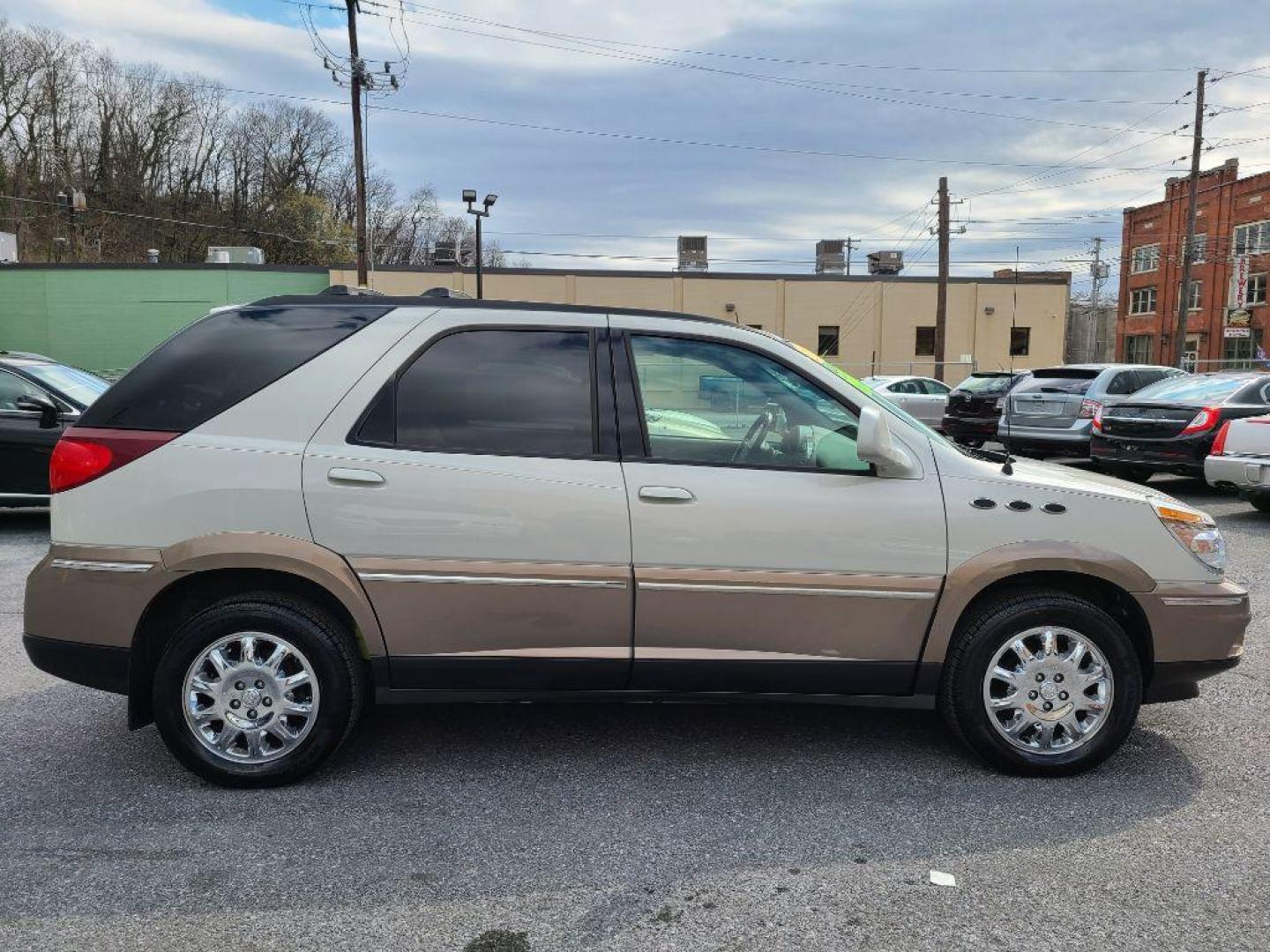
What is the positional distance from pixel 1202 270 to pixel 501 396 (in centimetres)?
5637

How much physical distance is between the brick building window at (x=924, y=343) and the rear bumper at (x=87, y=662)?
134ft

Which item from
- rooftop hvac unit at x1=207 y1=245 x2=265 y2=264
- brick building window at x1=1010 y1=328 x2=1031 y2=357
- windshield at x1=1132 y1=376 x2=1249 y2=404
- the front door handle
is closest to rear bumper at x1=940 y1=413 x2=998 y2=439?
windshield at x1=1132 y1=376 x2=1249 y2=404

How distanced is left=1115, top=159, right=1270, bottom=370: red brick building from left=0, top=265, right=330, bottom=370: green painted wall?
42.2 meters

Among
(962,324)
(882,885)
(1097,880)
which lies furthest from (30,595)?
(962,324)

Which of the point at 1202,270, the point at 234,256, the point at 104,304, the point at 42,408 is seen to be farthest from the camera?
the point at 1202,270

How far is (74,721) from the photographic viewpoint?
430cm

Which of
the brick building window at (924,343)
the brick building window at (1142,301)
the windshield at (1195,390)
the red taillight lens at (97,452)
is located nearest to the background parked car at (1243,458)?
the windshield at (1195,390)

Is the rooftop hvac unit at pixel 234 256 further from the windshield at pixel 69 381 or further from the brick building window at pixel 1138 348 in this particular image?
the brick building window at pixel 1138 348

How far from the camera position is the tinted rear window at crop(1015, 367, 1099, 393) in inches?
537

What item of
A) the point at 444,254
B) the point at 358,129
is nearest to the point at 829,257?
the point at 444,254

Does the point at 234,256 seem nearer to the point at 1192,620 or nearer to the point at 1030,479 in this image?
the point at 1030,479

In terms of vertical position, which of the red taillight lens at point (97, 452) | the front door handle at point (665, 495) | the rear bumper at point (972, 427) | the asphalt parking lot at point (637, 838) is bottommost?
the asphalt parking lot at point (637, 838)

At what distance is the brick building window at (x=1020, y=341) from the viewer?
41.5 metres

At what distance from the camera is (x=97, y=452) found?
3.54 meters
